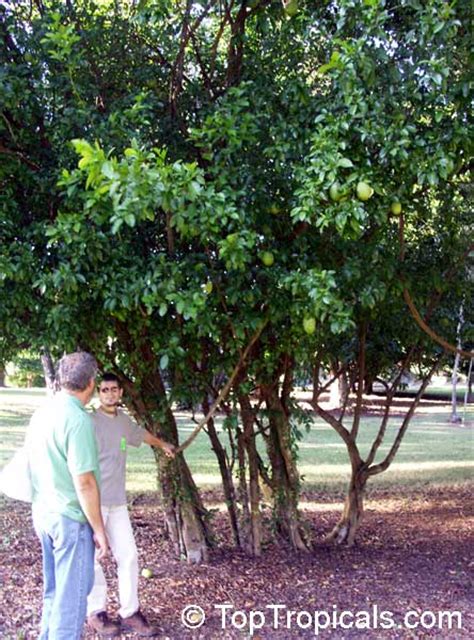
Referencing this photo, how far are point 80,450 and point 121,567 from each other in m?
1.38

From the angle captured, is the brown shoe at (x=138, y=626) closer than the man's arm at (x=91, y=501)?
No

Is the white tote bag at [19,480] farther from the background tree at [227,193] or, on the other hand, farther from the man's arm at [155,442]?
the man's arm at [155,442]

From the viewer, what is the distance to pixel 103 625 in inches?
183

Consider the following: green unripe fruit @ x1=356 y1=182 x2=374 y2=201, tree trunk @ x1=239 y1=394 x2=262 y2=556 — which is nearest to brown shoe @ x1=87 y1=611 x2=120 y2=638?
tree trunk @ x1=239 y1=394 x2=262 y2=556

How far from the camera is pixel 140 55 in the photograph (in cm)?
593

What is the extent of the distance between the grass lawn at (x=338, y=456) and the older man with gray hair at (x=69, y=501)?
3442 mm

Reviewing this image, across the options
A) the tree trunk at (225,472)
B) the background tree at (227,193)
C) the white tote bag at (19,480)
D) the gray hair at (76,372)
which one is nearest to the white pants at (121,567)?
the white tote bag at (19,480)

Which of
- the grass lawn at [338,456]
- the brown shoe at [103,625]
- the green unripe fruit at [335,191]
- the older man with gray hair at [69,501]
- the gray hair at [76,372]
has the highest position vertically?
the green unripe fruit at [335,191]

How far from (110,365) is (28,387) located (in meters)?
31.4

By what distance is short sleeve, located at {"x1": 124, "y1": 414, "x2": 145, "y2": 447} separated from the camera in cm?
488

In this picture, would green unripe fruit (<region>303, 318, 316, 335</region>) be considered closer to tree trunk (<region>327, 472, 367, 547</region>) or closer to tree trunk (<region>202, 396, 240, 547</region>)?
tree trunk (<region>202, 396, 240, 547</region>)

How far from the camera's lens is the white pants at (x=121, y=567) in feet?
15.3

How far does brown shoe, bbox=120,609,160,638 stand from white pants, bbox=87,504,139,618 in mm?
33

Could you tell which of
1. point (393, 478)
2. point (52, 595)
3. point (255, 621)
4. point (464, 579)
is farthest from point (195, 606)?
point (393, 478)
